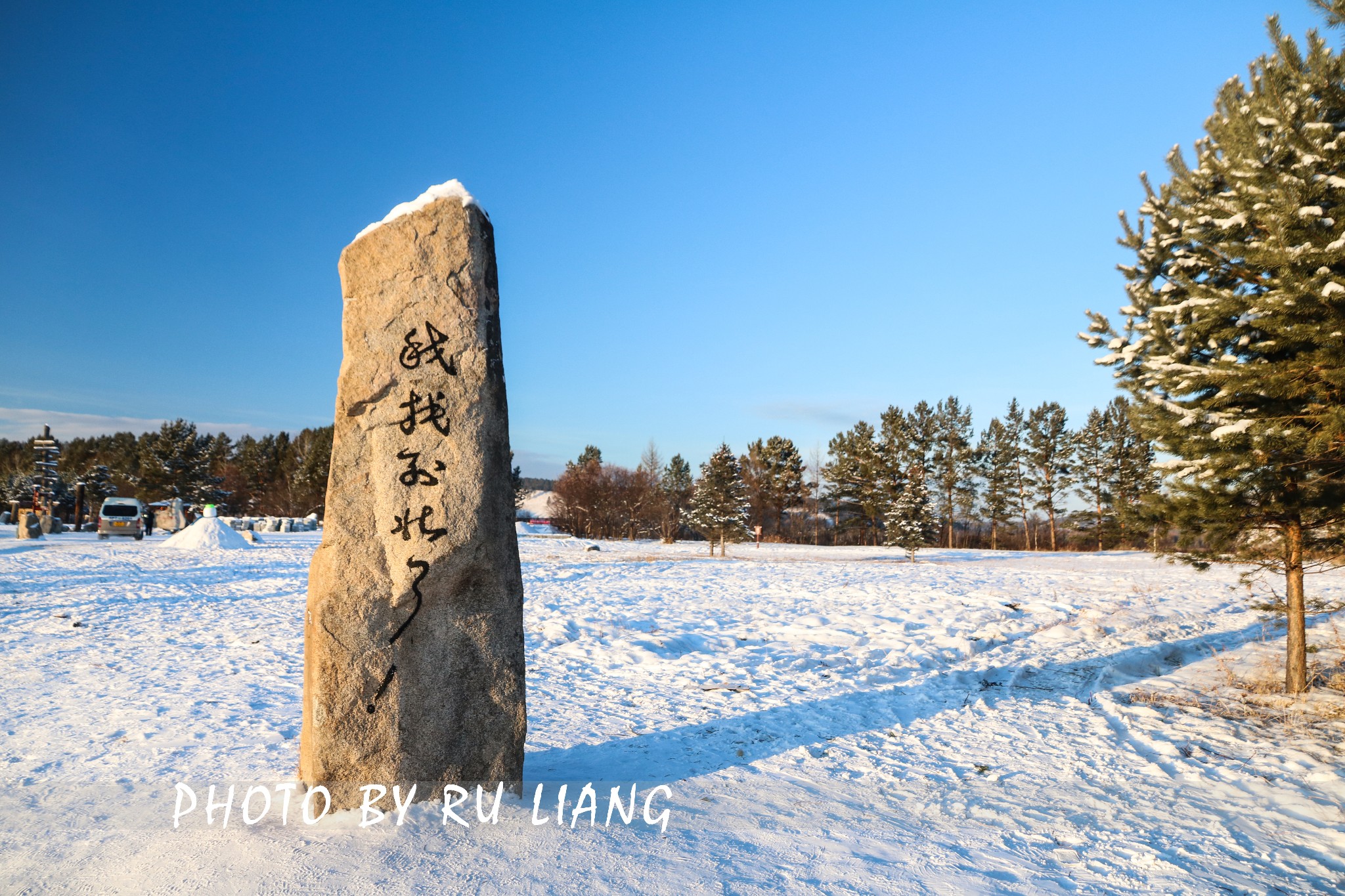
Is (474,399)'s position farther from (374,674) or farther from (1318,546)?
(1318,546)

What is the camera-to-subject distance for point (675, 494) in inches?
2400

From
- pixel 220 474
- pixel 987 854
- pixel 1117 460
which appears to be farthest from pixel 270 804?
pixel 220 474

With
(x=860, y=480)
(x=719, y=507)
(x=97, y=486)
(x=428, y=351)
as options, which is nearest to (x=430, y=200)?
(x=428, y=351)

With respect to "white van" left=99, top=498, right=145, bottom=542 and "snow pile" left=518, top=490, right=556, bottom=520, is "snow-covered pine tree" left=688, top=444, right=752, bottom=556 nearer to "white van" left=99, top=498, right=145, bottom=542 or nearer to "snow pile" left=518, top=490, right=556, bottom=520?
"white van" left=99, top=498, right=145, bottom=542

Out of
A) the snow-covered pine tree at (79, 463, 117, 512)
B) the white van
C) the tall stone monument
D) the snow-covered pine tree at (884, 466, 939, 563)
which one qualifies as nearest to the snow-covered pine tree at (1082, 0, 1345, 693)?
the tall stone monument

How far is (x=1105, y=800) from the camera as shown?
5.14 metres

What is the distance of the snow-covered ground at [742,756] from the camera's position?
365cm

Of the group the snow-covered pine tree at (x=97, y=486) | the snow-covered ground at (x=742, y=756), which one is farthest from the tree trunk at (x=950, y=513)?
the snow-covered pine tree at (x=97, y=486)

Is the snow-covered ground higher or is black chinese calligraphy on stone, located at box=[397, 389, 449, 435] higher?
black chinese calligraphy on stone, located at box=[397, 389, 449, 435]

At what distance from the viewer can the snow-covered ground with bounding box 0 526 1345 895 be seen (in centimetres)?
365

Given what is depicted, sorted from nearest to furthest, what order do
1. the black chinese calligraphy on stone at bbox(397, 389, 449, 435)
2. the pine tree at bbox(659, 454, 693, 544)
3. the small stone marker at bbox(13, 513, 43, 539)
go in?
the black chinese calligraphy on stone at bbox(397, 389, 449, 435) → the small stone marker at bbox(13, 513, 43, 539) → the pine tree at bbox(659, 454, 693, 544)

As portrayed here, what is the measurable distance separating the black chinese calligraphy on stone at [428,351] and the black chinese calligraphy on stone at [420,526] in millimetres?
877

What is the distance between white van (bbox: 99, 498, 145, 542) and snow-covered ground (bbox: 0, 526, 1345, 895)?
2030 centimetres

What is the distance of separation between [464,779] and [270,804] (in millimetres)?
Result: 1122
